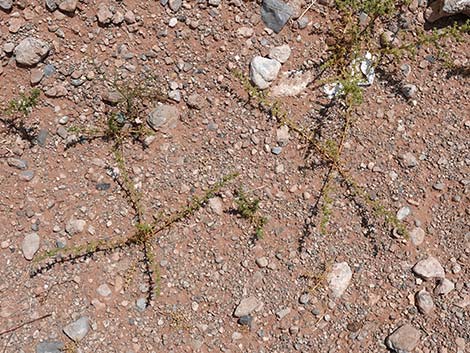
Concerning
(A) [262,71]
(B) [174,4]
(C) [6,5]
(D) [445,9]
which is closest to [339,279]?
(A) [262,71]

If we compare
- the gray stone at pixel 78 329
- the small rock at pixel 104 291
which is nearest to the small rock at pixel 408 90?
the small rock at pixel 104 291

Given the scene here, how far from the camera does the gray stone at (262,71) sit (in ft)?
12.1

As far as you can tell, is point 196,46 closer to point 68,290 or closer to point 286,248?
point 286,248

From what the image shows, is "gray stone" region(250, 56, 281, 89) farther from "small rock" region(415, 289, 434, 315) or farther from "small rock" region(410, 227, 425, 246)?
"small rock" region(415, 289, 434, 315)

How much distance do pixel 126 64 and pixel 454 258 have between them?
2396mm

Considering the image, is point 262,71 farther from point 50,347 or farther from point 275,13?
point 50,347

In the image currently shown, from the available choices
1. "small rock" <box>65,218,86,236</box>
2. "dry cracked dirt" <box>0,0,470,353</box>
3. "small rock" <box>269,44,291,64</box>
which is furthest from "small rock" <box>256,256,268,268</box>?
"small rock" <box>269,44,291,64</box>

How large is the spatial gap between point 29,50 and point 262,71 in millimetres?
1448

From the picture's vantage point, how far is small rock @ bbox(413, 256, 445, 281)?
3.61 meters

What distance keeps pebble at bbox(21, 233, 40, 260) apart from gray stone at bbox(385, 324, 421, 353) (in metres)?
2.24

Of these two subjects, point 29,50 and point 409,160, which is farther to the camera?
point 409,160

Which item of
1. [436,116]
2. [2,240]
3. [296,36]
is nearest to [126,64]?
[296,36]

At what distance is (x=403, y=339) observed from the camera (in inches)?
139

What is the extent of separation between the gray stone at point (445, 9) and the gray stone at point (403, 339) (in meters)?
1.99
